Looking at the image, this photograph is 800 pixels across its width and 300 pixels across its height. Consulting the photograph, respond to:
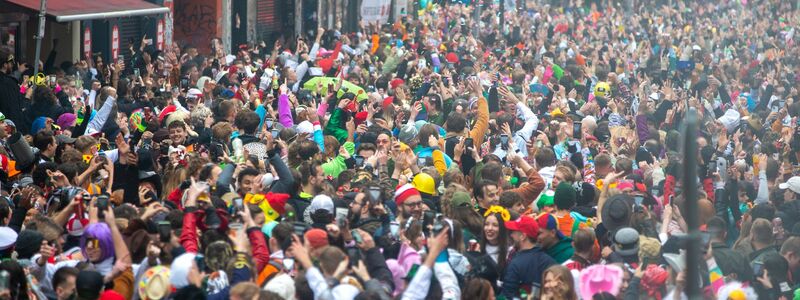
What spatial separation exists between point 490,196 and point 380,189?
3.65 ft

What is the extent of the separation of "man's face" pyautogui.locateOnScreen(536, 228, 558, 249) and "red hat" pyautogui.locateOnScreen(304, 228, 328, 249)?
139 centimetres

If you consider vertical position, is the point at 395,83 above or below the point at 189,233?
above

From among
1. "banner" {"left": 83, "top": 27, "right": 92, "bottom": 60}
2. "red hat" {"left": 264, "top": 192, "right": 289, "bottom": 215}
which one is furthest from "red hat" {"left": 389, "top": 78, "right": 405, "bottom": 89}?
"red hat" {"left": 264, "top": 192, "right": 289, "bottom": 215}

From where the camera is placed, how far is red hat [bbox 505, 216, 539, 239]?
8469mm

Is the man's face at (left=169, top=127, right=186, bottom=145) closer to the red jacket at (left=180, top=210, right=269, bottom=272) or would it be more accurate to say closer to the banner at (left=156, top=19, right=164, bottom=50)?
the red jacket at (left=180, top=210, right=269, bottom=272)

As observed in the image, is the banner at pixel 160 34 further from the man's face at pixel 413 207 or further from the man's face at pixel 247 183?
the man's face at pixel 413 207

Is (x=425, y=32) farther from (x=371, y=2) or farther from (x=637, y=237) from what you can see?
(x=637, y=237)

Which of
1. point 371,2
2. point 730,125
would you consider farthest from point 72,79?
point 371,2

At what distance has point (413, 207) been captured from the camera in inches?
361

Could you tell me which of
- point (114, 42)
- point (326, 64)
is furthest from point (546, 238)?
point (114, 42)

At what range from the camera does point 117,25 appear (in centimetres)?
2416

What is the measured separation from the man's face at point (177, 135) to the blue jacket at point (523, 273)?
434 cm

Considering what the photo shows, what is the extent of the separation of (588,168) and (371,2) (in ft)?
60.0

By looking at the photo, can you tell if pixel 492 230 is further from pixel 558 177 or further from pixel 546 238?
pixel 558 177
